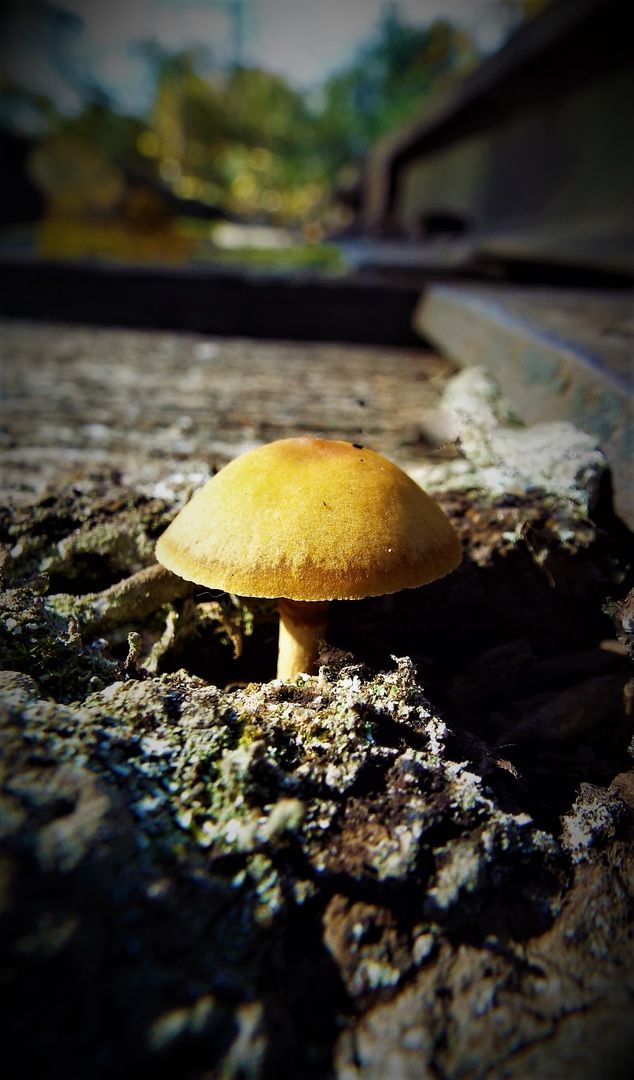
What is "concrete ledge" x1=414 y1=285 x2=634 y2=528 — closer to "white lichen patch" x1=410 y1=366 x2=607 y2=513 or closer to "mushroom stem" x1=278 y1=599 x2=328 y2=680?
"white lichen patch" x1=410 y1=366 x2=607 y2=513

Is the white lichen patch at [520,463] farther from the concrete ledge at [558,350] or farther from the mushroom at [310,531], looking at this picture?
the mushroom at [310,531]

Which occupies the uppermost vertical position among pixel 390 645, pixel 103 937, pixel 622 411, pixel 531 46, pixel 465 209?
pixel 531 46

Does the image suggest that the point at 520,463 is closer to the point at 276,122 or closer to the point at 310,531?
the point at 310,531

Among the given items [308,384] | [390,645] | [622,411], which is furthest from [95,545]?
[308,384]

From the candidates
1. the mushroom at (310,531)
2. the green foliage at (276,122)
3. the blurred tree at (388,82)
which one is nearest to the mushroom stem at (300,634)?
the mushroom at (310,531)

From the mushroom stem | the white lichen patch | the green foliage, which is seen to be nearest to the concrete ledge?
the white lichen patch

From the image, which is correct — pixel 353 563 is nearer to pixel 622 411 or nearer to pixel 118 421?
pixel 622 411

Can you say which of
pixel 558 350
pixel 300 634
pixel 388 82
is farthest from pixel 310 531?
pixel 388 82
